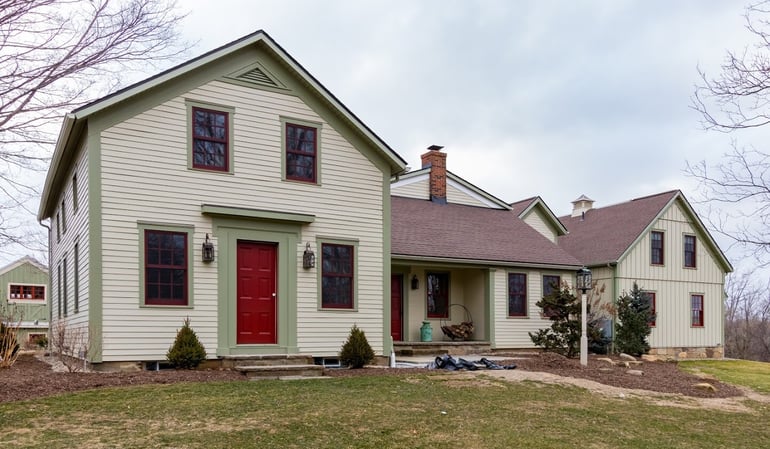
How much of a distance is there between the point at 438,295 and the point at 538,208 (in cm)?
668

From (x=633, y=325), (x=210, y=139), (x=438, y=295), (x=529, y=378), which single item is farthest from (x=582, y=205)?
(x=210, y=139)

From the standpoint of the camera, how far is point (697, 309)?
24719mm

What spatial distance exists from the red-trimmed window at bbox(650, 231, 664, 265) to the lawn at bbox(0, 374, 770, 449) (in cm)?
1363

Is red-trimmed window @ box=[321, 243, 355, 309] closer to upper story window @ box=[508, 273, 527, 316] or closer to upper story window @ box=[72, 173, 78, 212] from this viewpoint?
upper story window @ box=[72, 173, 78, 212]

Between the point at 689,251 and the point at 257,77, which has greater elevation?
the point at 257,77

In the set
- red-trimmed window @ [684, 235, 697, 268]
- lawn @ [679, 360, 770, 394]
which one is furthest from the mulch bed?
red-trimmed window @ [684, 235, 697, 268]

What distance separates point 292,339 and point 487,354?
23.7ft

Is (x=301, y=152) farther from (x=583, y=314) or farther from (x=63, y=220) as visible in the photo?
(x=583, y=314)

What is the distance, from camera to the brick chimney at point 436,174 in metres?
21.9

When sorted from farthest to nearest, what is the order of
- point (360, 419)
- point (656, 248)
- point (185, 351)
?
point (656, 248)
point (185, 351)
point (360, 419)

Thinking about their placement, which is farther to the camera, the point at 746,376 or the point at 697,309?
the point at 697,309

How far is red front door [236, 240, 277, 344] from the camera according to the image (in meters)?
13.0

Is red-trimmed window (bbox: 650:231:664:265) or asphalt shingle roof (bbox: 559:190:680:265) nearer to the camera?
asphalt shingle roof (bbox: 559:190:680:265)

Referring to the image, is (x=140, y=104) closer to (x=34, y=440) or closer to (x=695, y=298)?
(x=34, y=440)
